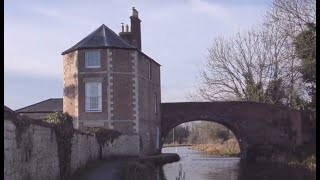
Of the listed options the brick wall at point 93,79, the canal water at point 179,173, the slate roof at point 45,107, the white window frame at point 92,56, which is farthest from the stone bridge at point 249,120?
the slate roof at point 45,107

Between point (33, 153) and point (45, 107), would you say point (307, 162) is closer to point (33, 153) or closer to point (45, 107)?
point (33, 153)

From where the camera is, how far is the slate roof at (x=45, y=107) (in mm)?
41406

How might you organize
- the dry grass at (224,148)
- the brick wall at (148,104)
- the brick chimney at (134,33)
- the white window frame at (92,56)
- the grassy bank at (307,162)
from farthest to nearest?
the dry grass at (224,148), the brick chimney at (134,33), the brick wall at (148,104), the white window frame at (92,56), the grassy bank at (307,162)

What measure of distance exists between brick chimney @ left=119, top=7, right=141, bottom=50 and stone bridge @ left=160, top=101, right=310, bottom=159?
5.43 m

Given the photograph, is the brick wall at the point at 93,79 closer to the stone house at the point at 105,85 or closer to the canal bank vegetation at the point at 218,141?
the stone house at the point at 105,85

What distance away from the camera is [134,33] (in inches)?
1369

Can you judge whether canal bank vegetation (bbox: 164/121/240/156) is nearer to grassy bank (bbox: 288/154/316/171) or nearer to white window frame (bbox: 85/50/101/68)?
grassy bank (bbox: 288/154/316/171)

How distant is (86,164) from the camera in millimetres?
22266

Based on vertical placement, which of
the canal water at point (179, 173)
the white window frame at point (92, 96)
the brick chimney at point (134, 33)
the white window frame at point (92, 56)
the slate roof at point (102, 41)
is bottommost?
the canal water at point (179, 173)

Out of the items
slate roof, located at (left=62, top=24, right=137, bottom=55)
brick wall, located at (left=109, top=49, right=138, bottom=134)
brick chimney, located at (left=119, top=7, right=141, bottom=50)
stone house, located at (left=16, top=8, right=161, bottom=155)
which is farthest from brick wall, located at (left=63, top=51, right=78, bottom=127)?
brick chimney, located at (left=119, top=7, right=141, bottom=50)

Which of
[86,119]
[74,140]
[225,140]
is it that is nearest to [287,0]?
[86,119]

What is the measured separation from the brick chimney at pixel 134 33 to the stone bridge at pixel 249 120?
5.43 meters

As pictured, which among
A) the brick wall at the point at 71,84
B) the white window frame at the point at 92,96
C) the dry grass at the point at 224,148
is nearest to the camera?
the white window frame at the point at 92,96

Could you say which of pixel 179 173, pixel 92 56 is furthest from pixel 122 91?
pixel 179 173
